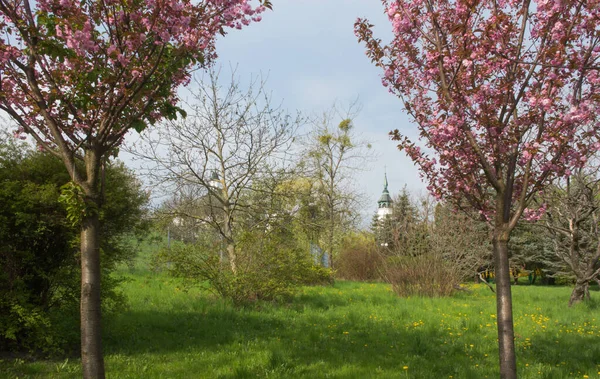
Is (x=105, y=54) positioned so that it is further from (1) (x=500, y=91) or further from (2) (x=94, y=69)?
(1) (x=500, y=91)

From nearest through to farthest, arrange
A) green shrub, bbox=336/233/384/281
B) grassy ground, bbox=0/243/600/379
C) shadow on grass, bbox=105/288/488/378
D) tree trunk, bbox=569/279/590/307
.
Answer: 1. grassy ground, bbox=0/243/600/379
2. shadow on grass, bbox=105/288/488/378
3. tree trunk, bbox=569/279/590/307
4. green shrub, bbox=336/233/384/281

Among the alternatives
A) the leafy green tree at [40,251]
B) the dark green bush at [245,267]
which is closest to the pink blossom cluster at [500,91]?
the leafy green tree at [40,251]

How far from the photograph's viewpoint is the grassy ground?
5.61 meters

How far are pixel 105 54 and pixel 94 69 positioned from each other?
48 cm

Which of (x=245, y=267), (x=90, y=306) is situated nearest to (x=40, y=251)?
(x=90, y=306)

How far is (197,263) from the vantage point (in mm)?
10250

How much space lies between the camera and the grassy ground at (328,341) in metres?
5.61

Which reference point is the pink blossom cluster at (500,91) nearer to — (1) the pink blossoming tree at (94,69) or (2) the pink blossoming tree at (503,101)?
(2) the pink blossoming tree at (503,101)

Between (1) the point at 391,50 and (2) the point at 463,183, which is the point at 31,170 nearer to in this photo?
(1) the point at 391,50

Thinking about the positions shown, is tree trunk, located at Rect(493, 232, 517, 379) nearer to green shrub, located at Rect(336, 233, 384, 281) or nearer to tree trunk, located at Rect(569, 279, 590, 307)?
tree trunk, located at Rect(569, 279, 590, 307)

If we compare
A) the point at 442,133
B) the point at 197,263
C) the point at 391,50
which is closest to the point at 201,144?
the point at 197,263

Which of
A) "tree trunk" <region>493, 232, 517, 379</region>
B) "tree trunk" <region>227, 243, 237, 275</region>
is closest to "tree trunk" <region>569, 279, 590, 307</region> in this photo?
"tree trunk" <region>227, 243, 237, 275</region>

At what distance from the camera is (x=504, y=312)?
4066 millimetres

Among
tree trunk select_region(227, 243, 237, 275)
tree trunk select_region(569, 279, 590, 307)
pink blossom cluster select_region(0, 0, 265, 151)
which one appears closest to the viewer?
pink blossom cluster select_region(0, 0, 265, 151)
